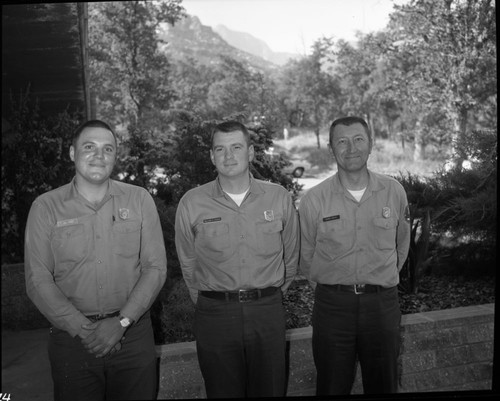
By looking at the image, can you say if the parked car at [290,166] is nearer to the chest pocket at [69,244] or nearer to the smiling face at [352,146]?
the smiling face at [352,146]

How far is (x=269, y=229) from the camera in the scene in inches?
106

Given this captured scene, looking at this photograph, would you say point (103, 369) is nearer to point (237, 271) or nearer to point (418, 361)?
point (237, 271)

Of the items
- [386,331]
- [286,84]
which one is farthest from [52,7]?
[286,84]

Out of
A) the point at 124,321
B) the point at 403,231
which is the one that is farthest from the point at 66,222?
the point at 403,231

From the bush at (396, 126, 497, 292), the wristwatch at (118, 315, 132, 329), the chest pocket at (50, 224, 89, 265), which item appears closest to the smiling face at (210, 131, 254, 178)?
the chest pocket at (50, 224, 89, 265)

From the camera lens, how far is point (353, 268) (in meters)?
2.74

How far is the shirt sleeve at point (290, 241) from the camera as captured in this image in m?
2.80

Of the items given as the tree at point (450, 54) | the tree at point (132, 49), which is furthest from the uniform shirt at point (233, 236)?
the tree at point (132, 49)

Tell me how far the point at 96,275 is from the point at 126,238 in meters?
0.24

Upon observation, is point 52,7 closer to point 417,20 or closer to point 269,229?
point 269,229

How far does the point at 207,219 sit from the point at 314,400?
4.20 feet

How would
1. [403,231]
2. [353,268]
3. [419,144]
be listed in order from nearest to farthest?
[353,268] → [403,231] → [419,144]

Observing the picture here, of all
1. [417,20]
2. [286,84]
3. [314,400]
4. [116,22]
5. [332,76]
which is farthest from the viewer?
[286,84]

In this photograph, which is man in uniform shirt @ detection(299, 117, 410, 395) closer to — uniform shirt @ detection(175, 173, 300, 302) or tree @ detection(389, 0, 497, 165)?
uniform shirt @ detection(175, 173, 300, 302)
